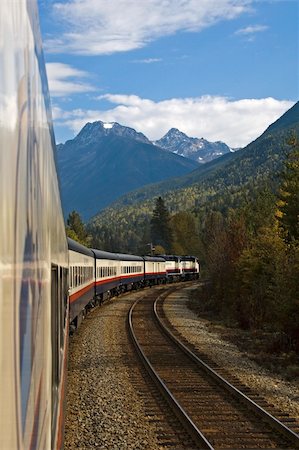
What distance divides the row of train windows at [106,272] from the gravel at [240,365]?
4.72 metres

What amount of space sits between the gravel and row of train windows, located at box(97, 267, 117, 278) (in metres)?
4.72

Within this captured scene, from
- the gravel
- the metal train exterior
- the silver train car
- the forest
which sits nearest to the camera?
the silver train car

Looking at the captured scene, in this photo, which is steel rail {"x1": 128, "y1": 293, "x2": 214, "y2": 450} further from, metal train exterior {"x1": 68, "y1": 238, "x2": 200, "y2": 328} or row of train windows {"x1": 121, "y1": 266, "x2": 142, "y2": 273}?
row of train windows {"x1": 121, "y1": 266, "x2": 142, "y2": 273}

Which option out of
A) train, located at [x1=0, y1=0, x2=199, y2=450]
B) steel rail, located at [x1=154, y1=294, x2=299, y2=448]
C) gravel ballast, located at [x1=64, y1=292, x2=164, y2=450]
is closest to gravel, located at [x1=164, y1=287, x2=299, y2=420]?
steel rail, located at [x1=154, y1=294, x2=299, y2=448]

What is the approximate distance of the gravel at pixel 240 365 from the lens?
11655 mm

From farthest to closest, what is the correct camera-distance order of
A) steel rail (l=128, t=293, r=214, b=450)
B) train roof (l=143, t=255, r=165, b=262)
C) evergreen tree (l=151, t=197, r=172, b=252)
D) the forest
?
evergreen tree (l=151, t=197, r=172, b=252), train roof (l=143, t=255, r=165, b=262), the forest, steel rail (l=128, t=293, r=214, b=450)

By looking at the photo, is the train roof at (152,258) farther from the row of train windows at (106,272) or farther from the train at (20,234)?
the train at (20,234)

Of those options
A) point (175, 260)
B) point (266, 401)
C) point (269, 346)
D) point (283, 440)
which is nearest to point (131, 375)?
point (266, 401)

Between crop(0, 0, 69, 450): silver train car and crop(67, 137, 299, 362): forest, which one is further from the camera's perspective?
crop(67, 137, 299, 362): forest

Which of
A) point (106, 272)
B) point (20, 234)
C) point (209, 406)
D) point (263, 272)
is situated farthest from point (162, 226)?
point (20, 234)

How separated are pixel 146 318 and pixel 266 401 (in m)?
15.9

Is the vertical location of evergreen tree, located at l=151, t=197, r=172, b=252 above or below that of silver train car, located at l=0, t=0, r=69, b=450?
above

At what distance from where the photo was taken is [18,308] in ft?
5.74

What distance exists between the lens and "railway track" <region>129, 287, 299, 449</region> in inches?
345
